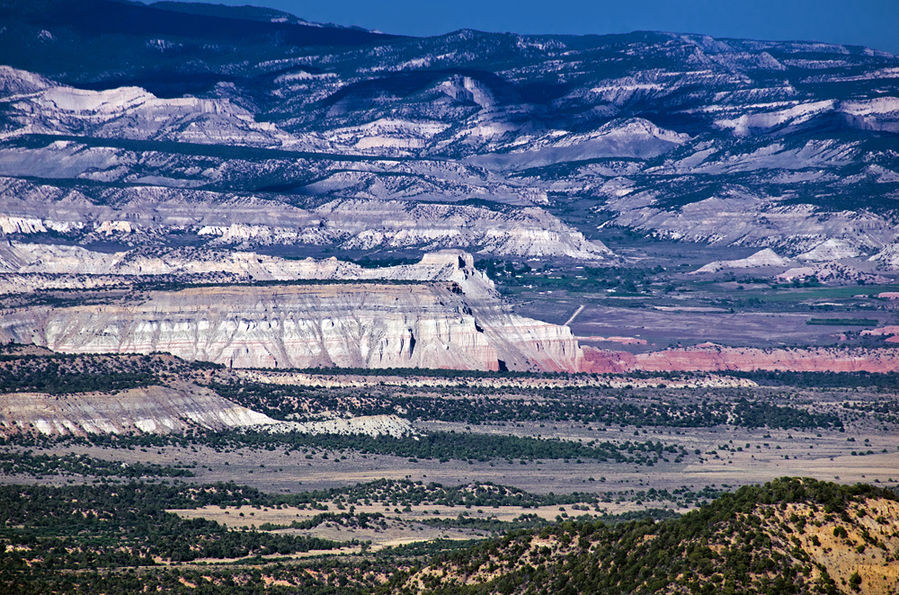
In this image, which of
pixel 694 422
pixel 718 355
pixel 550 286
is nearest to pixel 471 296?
pixel 718 355

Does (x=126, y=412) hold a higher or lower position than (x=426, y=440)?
higher

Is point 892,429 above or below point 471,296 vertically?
below

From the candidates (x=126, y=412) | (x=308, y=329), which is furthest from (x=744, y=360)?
(x=126, y=412)

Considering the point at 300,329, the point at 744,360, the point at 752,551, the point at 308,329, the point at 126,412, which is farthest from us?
the point at 744,360

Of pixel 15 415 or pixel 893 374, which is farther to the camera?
pixel 893 374

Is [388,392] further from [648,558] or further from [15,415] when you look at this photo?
[648,558]

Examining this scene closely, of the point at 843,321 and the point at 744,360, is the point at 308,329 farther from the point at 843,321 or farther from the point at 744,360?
the point at 843,321

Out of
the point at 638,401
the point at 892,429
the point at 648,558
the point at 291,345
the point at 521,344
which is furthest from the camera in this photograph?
the point at 521,344
